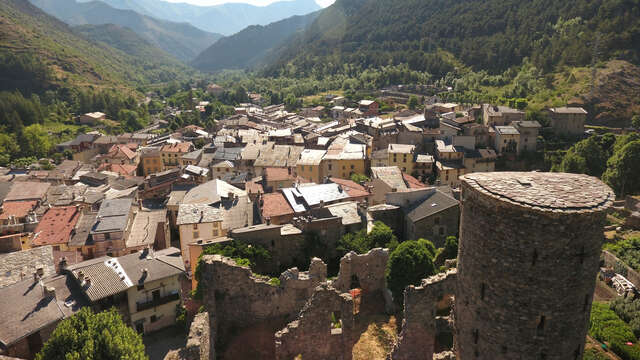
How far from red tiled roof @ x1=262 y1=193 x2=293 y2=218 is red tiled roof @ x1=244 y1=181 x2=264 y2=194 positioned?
6.68 meters

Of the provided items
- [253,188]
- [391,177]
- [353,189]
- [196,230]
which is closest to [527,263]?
[196,230]

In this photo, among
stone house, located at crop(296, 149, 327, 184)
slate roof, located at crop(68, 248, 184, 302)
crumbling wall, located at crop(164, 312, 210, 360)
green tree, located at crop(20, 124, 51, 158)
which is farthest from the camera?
green tree, located at crop(20, 124, 51, 158)

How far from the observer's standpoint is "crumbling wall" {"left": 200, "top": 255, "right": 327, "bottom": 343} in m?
24.2

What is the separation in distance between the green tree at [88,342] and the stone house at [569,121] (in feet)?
312

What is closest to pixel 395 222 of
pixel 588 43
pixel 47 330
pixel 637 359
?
pixel 637 359

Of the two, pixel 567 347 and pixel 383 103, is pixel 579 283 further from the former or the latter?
pixel 383 103

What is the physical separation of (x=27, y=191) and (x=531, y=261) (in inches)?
3024

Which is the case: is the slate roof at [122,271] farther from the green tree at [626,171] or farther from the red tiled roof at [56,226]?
the green tree at [626,171]

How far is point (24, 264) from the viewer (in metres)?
36.8

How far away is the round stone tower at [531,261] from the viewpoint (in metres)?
9.73

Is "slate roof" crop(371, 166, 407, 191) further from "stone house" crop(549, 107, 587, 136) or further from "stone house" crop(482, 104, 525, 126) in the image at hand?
"stone house" crop(549, 107, 587, 136)

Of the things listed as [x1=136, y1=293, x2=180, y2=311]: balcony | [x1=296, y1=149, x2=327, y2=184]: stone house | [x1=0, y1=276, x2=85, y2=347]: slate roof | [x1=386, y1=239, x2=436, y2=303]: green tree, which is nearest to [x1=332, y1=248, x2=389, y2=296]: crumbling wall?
[x1=386, y1=239, x2=436, y2=303]: green tree

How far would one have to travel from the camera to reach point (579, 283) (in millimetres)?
10125

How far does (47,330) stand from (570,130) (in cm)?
10002
